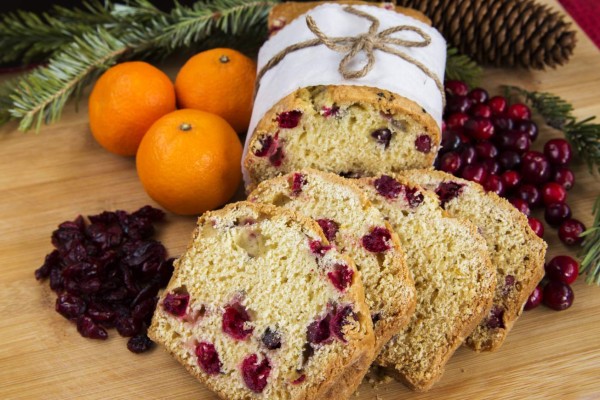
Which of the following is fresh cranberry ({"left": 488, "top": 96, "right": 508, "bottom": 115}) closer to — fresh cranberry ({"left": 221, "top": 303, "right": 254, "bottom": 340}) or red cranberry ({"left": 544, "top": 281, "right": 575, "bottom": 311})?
red cranberry ({"left": 544, "top": 281, "right": 575, "bottom": 311})

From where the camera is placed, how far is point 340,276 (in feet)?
8.22

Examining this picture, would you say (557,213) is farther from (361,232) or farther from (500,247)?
(361,232)

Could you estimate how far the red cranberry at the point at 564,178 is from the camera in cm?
345

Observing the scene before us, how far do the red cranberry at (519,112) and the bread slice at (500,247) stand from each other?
926 mm

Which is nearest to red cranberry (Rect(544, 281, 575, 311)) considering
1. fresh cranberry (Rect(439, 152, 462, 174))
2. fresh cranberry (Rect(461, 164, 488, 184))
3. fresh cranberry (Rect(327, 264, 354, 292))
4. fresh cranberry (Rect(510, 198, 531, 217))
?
fresh cranberry (Rect(510, 198, 531, 217))

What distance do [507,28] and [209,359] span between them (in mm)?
2590

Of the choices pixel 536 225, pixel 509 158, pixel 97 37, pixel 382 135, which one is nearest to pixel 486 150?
pixel 509 158

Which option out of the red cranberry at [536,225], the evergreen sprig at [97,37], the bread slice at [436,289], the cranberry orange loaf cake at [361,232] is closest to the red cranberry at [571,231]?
the red cranberry at [536,225]

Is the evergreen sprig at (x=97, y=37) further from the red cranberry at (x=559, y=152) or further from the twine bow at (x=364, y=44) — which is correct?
the red cranberry at (x=559, y=152)

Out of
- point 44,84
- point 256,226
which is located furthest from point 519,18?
point 44,84

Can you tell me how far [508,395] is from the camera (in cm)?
276

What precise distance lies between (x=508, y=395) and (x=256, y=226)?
1.20 meters

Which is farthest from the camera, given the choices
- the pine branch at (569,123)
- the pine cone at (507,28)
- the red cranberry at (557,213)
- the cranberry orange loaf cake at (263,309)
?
the pine cone at (507,28)

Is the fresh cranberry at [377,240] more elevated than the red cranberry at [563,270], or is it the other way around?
the fresh cranberry at [377,240]
